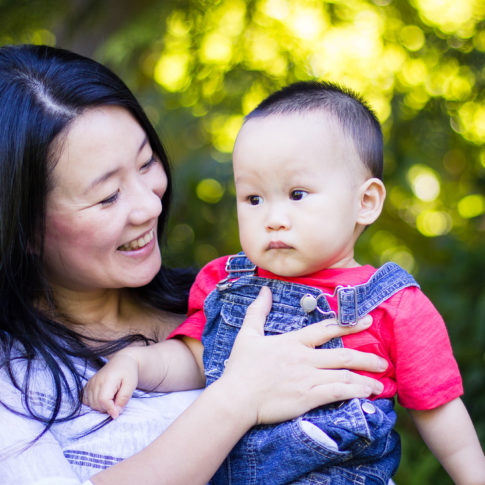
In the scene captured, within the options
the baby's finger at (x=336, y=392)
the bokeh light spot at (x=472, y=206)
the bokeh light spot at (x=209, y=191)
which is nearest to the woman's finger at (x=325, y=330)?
the baby's finger at (x=336, y=392)

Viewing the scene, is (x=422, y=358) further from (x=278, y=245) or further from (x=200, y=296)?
(x=200, y=296)

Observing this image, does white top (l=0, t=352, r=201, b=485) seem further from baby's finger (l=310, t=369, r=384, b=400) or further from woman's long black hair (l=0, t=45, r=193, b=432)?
baby's finger (l=310, t=369, r=384, b=400)

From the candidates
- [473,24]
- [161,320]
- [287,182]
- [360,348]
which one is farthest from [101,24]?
[360,348]

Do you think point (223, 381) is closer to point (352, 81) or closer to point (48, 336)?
point (48, 336)

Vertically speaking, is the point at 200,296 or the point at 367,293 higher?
the point at 367,293

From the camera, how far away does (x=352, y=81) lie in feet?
12.2

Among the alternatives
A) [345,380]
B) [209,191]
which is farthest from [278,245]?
[209,191]

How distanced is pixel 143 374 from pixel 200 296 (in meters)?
0.28

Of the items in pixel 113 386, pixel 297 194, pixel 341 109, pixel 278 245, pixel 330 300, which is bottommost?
pixel 113 386

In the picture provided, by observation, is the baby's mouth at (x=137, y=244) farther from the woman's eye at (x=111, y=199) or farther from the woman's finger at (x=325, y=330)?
the woman's finger at (x=325, y=330)

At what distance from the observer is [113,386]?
1.55 metres

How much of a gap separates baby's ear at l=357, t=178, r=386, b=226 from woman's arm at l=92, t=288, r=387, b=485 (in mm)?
265

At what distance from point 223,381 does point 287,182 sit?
0.50 metres

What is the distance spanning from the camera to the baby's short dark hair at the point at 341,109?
154 cm
